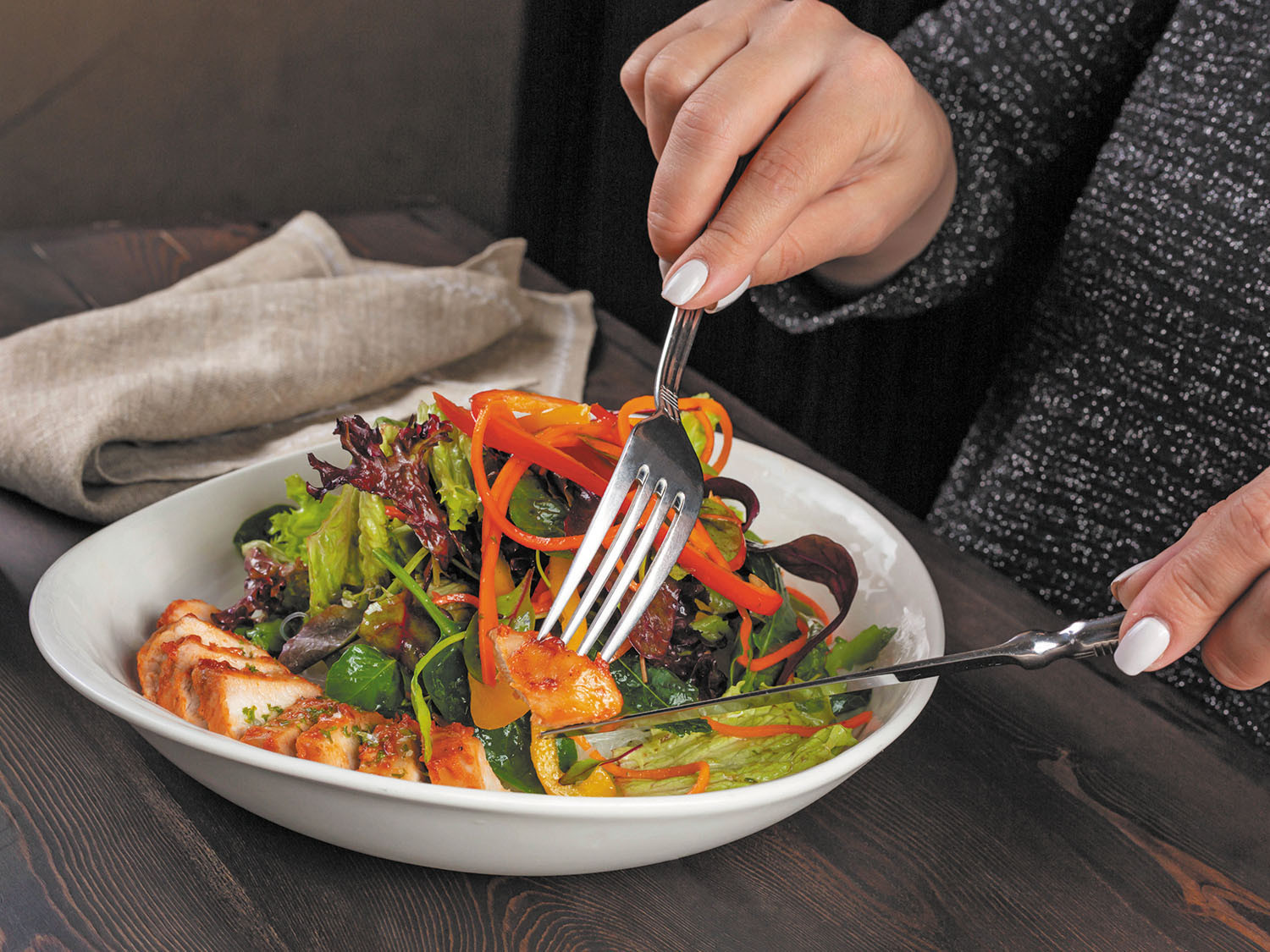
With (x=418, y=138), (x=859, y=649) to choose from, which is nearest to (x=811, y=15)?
(x=859, y=649)

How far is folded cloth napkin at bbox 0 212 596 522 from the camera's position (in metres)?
1.12

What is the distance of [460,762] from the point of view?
0.65m

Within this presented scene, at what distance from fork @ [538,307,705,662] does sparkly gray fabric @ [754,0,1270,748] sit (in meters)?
0.61

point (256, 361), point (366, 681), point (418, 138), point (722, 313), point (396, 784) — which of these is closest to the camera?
point (396, 784)

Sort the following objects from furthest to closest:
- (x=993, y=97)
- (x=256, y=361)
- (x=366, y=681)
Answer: (x=993, y=97)
(x=256, y=361)
(x=366, y=681)

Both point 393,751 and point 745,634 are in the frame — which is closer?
point 393,751

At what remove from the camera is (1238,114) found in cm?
125

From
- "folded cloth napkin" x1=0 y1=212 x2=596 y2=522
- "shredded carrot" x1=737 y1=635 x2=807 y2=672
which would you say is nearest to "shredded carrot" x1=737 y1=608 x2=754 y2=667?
"shredded carrot" x1=737 y1=635 x2=807 y2=672

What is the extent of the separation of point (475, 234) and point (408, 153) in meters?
1.98

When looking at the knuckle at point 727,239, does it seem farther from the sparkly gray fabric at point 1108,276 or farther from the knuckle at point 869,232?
the sparkly gray fabric at point 1108,276

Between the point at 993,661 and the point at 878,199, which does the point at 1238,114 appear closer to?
the point at 878,199

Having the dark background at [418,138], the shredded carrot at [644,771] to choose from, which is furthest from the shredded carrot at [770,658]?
the dark background at [418,138]

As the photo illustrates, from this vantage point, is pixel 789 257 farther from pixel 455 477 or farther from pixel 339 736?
pixel 339 736

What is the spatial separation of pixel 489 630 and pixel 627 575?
0.12 m
